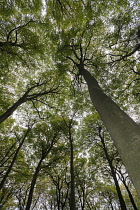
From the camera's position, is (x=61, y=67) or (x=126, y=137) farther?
(x=61, y=67)

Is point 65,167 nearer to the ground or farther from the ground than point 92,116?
nearer to the ground

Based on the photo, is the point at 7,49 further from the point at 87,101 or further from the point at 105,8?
the point at 87,101

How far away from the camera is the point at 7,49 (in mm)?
5871

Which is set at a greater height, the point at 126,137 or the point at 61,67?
the point at 61,67

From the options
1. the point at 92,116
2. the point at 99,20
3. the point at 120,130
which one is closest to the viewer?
the point at 120,130

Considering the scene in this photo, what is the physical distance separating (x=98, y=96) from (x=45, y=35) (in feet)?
20.9

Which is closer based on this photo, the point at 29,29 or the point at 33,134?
the point at 29,29

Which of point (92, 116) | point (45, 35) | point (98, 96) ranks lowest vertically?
point (98, 96)

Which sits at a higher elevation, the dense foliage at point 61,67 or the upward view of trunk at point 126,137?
the dense foliage at point 61,67

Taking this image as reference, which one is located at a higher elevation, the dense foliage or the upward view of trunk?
the dense foliage

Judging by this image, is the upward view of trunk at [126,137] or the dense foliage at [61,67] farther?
the dense foliage at [61,67]

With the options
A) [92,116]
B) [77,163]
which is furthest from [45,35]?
[77,163]

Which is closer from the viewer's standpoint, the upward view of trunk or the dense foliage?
the upward view of trunk

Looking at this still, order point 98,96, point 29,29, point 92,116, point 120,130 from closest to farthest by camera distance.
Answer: point 120,130 < point 98,96 < point 29,29 < point 92,116
